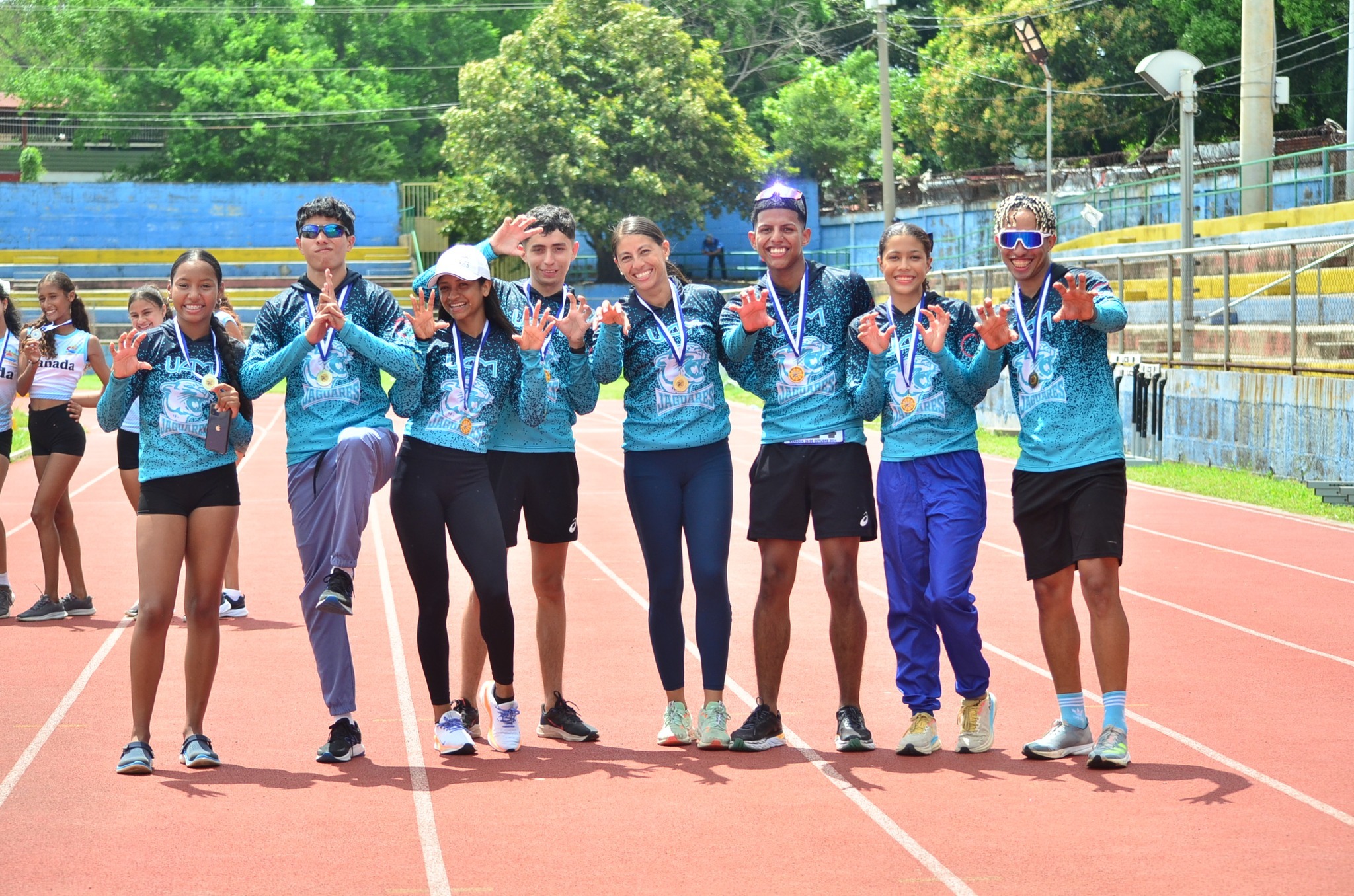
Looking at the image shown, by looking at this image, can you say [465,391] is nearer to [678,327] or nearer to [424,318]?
[424,318]

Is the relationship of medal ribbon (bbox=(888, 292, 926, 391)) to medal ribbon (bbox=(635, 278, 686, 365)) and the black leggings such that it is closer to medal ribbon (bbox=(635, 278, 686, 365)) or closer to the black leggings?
medal ribbon (bbox=(635, 278, 686, 365))

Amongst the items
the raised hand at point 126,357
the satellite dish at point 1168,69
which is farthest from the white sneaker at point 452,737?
the satellite dish at point 1168,69

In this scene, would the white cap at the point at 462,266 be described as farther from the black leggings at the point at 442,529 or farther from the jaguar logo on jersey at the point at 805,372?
the jaguar logo on jersey at the point at 805,372

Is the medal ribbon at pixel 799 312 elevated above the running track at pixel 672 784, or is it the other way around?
the medal ribbon at pixel 799 312

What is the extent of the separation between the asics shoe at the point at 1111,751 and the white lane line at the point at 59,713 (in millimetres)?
3840

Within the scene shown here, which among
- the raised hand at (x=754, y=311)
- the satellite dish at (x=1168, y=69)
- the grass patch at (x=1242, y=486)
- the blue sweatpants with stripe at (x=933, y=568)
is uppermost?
the satellite dish at (x=1168, y=69)

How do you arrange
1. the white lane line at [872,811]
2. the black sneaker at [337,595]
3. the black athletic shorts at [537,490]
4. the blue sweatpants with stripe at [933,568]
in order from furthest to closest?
the black athletic shorts at [537,490] → the blue sweatpants with stripe at [933,568] → the black sneaker at [337,595] → the white lane line at [872,811]

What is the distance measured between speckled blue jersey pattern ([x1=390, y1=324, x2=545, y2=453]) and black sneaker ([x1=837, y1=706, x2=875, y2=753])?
5.41 feet

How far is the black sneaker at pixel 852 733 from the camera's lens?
237 inches

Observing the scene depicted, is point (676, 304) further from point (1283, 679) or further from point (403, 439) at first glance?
point (1283, 679)

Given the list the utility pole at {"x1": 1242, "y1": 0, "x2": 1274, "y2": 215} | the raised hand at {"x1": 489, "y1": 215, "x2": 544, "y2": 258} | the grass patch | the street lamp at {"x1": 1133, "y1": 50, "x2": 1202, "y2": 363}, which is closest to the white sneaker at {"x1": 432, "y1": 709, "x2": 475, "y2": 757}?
the raised hand at {"x1": 489, "y1": 215, "x2": 544, "y2": 258}

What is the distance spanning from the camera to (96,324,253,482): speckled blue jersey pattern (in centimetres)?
589

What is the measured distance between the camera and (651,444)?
612 cm

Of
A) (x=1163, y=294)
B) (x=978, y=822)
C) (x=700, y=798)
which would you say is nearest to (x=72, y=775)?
(x=700, y=798)
